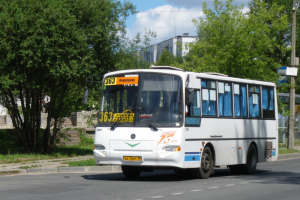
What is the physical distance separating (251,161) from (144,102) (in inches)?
212

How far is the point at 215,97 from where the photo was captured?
14.8 m

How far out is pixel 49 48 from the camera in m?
18.8

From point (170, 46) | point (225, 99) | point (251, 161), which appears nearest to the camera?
point (225, 99)

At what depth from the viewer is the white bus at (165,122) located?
42.1 feet

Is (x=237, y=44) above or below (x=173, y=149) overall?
above

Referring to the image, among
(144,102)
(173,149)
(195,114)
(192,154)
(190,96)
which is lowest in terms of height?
(192,154)

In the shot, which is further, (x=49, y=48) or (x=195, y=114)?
(x=49, y=48)

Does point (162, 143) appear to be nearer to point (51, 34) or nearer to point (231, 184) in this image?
point (231, 184)

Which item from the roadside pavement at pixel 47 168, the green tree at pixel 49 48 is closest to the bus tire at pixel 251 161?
the roadside pavement at pixel 47 168

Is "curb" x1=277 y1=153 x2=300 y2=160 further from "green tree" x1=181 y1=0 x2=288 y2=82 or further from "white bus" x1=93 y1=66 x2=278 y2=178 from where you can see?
"white bus" x1=93 y1=66 x2=278 y2=178

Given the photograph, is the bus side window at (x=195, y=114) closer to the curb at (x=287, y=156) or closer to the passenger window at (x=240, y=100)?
the passenger window at (x=240, y=100)

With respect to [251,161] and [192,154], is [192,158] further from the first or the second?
[251,161]

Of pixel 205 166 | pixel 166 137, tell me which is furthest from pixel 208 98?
pixel 166 137

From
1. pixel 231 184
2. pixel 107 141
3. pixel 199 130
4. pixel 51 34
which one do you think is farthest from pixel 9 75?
pixel 231 184
